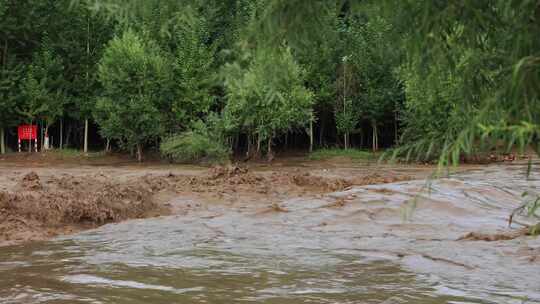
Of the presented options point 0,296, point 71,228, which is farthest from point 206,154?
point 0,296

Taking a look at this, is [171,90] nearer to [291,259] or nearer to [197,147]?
[197,147]

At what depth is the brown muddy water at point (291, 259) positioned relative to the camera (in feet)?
22.5

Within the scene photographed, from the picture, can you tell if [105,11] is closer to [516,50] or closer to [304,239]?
[516,50]

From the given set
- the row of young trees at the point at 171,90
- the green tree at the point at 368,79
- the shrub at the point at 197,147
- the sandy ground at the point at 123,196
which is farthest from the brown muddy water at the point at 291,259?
the green tree at the point at 368,79

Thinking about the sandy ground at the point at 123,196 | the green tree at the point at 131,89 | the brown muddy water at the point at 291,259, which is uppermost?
the green tree at the point at 131,89

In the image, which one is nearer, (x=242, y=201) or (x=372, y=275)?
(x=372, y=275)

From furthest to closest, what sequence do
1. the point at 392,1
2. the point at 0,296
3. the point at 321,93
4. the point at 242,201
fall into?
the point at 321,93 < the point at 242,201 < the point at 0,296 < the point at 392,1

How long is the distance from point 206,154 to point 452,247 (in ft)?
75.8

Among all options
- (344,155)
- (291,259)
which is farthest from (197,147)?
(291,259)

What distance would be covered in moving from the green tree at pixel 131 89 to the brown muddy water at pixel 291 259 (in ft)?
70.4

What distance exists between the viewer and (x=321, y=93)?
39.3m

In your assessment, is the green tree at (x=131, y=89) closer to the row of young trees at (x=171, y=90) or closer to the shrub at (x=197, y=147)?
the row of young trees at (x=171, y=90)

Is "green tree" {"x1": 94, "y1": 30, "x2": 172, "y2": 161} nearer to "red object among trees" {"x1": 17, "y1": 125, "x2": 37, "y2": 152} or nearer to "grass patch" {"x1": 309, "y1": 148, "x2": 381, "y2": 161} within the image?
"red object among trees" {"x1": 17, "y1": 125, "x2": 37, "y2": 152}

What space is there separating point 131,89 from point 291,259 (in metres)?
27.7
